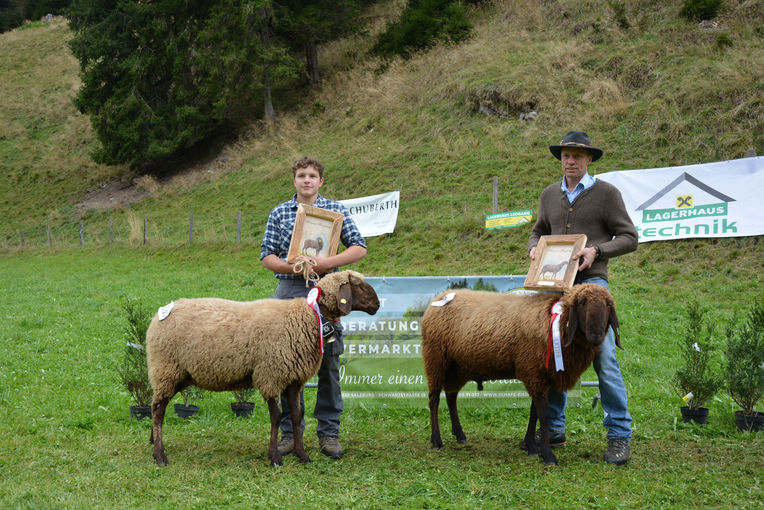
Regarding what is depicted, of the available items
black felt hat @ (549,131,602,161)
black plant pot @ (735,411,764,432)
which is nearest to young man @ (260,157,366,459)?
black felt hat @ (549,131,602,161)

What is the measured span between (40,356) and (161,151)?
2234cm

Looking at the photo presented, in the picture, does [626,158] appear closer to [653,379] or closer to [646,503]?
[653,379]

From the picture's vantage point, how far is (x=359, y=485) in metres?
4.73

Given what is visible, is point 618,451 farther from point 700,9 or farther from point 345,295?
point 700,9

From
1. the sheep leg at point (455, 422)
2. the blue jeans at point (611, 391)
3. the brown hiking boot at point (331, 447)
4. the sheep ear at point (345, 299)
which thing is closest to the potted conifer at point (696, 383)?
the blue jeans at point (611, 391)

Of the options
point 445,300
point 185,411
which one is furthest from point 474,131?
point 185,411

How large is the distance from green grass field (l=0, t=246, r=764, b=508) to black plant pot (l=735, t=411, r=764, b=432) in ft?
0.34

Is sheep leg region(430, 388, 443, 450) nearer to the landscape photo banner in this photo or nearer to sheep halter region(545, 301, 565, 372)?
the landscape photo banner

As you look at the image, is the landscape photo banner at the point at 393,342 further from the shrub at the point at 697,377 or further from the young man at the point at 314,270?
the shrub at the point at 697,377

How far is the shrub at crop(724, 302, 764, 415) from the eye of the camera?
599cm

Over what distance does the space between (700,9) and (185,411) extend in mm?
22317

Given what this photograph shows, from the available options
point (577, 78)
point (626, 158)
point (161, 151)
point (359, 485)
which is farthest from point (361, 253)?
point (161, 151)

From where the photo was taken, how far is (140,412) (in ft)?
22.1

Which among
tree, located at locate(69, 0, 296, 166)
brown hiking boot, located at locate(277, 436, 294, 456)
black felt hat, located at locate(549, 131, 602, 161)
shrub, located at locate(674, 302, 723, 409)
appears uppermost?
tree, located at locate(69, 0, 296, 166)
